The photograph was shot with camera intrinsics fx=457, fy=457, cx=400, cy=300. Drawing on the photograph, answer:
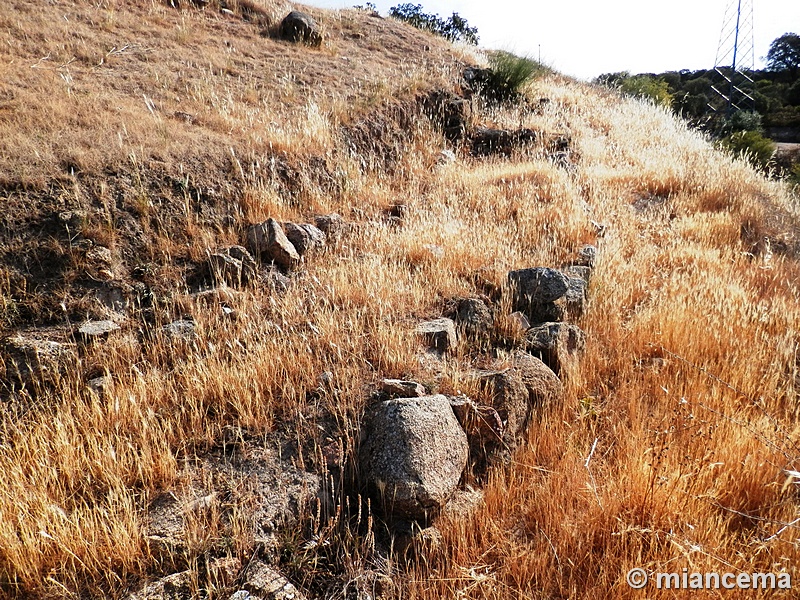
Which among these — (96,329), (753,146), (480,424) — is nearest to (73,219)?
(96,329)

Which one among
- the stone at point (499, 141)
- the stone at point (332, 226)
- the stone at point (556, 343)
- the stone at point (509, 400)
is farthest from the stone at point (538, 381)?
the stone at point (499, 141)

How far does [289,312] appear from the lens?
398 cm

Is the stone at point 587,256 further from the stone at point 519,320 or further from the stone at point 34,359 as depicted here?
the stone at point 34,359

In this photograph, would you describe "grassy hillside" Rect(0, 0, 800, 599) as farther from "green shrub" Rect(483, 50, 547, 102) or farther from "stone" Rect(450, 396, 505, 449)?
"green shrub" Rect(483, 50, 547, 102)

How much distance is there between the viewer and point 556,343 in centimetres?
366

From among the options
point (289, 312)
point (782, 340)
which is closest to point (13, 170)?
point (289, 312)

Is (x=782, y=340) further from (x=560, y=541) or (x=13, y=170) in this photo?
(x=13, y=170)

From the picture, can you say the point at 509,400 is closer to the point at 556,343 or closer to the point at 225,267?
the point at 556,343

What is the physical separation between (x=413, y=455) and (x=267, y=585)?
931mm

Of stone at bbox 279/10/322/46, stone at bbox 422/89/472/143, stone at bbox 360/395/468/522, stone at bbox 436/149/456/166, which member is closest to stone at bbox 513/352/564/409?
stone at bbox 360/395/468/522

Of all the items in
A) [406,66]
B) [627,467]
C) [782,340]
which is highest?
[406,66]

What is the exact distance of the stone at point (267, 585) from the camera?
2088mm

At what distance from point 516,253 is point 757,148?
1238 centimetres

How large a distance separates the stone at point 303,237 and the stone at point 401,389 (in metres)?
2.48
